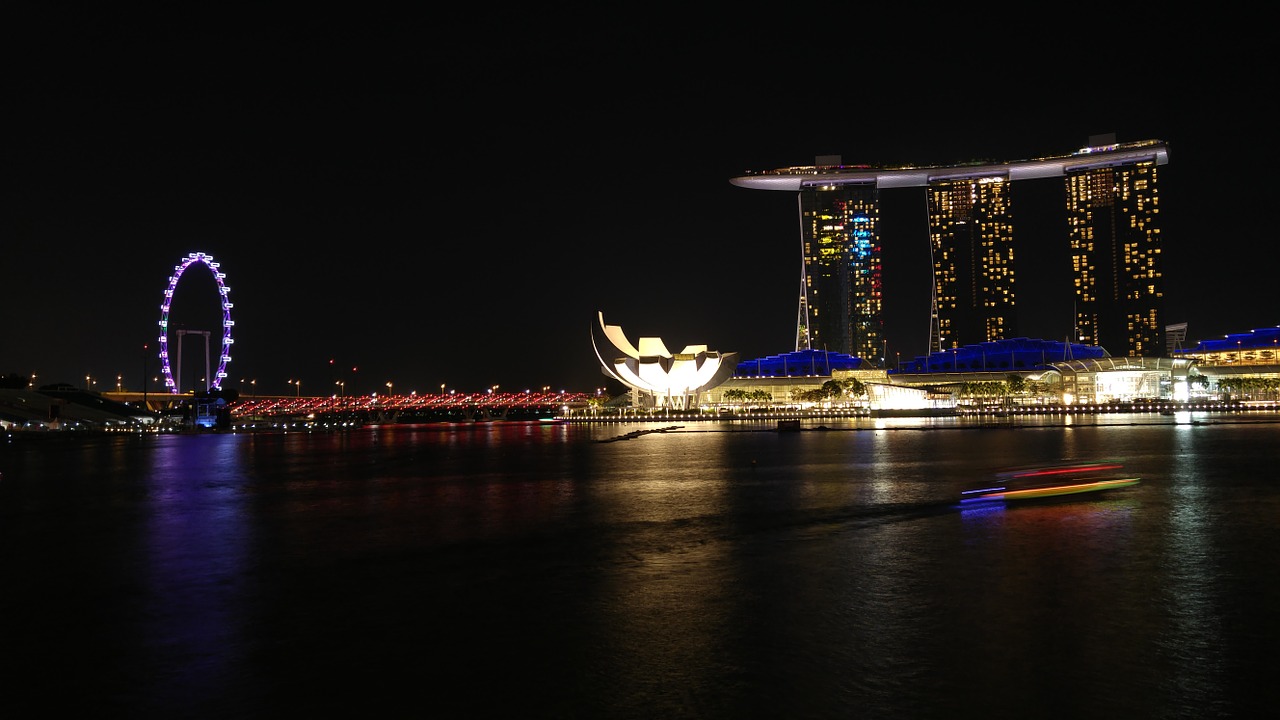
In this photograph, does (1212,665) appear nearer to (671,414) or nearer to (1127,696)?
(1127,696)

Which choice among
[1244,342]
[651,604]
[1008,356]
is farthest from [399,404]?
[651,604]

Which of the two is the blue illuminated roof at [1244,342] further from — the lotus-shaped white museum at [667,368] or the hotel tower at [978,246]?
the lotus-shaped white museum at [667,368]

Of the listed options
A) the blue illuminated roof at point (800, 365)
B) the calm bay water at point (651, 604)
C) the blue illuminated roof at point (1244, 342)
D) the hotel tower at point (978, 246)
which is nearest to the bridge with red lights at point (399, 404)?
the blue illuminated roof at point (800, 365)

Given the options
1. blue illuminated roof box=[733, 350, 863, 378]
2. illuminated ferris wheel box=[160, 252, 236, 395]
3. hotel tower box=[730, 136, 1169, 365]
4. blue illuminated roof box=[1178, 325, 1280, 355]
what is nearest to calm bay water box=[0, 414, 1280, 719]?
illuminated ferris wheel box=[160, 252, 236, 395]

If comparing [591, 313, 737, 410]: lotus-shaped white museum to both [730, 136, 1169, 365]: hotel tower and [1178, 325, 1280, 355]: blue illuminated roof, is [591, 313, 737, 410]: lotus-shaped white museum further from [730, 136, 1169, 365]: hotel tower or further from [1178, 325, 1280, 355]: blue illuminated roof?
[1178, 325, 1280, 355]: blue illuminated roof

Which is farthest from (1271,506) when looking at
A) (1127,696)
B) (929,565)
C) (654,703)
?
(654,703)

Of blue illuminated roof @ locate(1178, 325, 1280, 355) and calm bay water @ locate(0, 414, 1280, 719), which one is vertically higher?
blue illuminated roof @ locate(1178, 325, 1280, 355)
